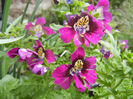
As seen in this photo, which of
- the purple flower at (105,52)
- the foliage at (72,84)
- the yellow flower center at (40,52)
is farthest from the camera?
the purple flower at (105,52)

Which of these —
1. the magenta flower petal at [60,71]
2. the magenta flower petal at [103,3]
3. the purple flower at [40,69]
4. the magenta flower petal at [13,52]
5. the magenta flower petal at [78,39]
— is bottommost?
the purple flower at [40,69]

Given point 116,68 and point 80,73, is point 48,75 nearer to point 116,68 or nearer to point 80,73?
point 80,73

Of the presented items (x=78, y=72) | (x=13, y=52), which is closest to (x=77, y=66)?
(x=78, y=72)

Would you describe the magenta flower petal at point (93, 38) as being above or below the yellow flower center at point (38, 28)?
above

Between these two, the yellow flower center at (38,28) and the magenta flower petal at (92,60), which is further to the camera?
the yellow flower center at (38,28)

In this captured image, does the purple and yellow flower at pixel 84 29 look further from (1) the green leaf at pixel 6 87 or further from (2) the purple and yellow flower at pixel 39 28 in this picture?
(1) the green leaf at pixel 6 87

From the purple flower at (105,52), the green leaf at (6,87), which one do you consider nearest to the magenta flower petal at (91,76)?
the purple flower at (105,52)

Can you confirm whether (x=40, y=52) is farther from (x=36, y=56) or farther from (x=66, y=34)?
(x=66, y=34)

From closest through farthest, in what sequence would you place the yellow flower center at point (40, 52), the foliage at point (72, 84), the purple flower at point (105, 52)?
1. the foliage at point (72, 84)
2. the yellow flower center at point (40, 52)
3. the purple flower at point (105, 52)
